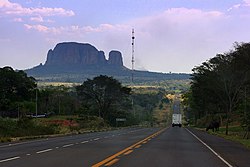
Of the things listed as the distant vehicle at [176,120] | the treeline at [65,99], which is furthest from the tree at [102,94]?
the distant vehicle at [176,120]

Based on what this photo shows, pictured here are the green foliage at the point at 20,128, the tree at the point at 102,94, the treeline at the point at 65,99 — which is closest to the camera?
the green foliage at the point at 20,128

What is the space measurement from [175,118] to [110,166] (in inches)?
3563

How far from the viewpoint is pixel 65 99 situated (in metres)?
108

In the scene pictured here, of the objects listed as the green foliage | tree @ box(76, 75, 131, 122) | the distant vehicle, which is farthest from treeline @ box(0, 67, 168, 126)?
the green foliage

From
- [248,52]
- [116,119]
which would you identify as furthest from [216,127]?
[116,119]

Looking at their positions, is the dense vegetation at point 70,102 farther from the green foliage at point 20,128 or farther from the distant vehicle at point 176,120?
the green foliage at point 20,128

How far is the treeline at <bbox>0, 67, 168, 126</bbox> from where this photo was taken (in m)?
84.1

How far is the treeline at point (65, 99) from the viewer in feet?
276

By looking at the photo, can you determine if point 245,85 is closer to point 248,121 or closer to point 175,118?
point 248,121

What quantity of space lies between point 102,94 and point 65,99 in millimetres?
10744

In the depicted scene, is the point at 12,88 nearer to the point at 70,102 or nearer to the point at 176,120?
the point at 70,102

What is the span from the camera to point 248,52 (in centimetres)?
4812

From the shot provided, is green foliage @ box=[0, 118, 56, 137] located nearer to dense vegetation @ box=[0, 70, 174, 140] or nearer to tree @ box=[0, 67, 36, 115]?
dense vegetation @ box=[0, 70, 174, 140]

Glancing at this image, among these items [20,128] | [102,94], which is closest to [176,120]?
[102,94]
